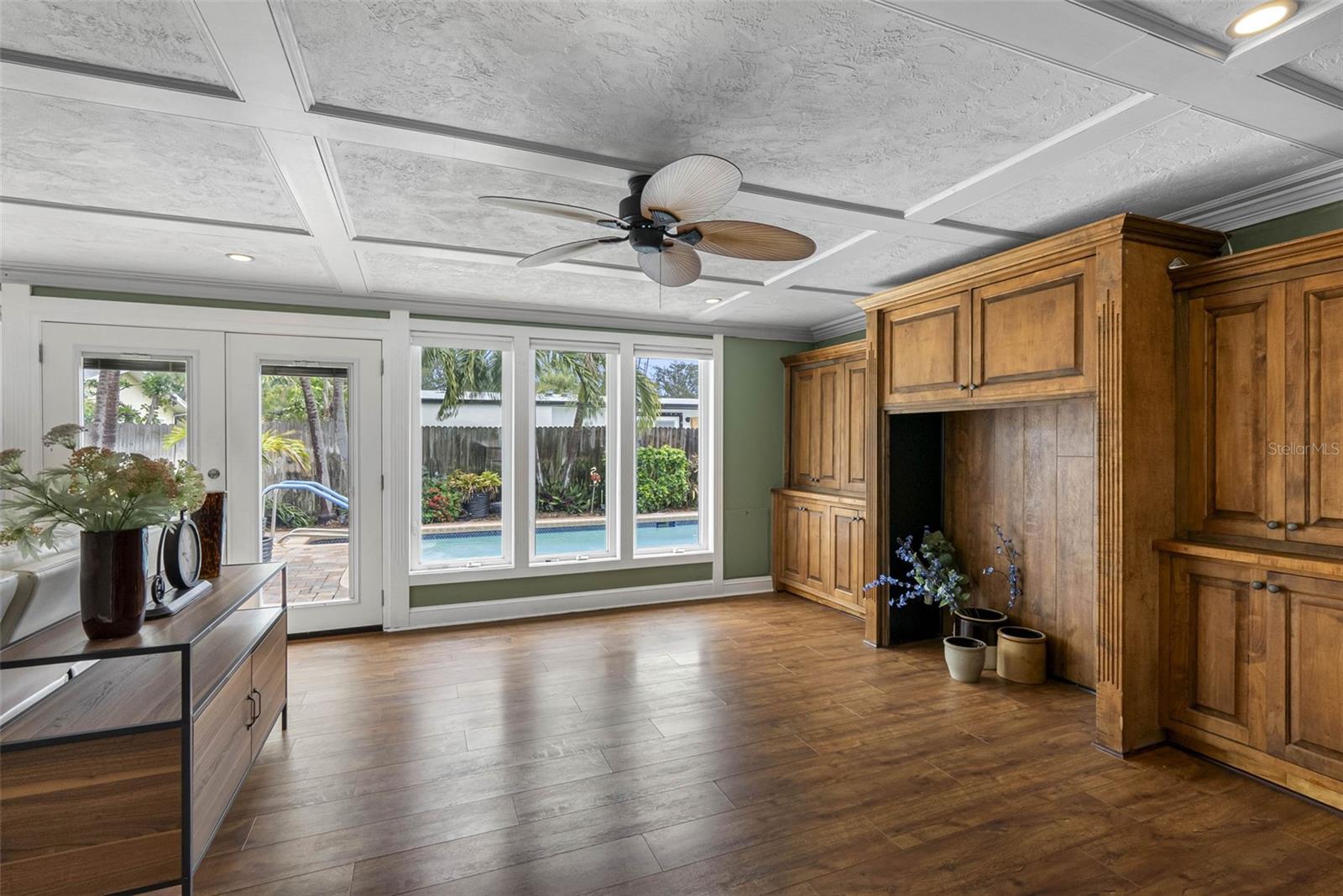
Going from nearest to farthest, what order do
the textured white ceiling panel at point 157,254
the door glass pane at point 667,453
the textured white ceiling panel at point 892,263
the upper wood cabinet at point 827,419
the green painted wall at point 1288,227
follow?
the green painted wall at point 1288,227
the textured white ceiling panel at point 157,254
the textured white ceiling panel at point 892,263
the upper wood cabinet at point 827,419
the door glass pane at point 667,453

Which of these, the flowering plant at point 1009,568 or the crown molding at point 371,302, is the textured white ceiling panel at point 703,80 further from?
the crown molding at point 371,302

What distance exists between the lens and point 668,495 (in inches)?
224

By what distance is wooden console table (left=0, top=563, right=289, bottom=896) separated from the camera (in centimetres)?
159

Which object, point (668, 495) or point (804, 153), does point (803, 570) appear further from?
point (804, 153)

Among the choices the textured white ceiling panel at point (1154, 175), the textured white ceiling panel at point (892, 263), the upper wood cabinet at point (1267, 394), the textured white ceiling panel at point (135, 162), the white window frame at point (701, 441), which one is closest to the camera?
the textured white ceiling panel at point (135, 162)

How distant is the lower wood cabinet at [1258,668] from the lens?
7.55 ft

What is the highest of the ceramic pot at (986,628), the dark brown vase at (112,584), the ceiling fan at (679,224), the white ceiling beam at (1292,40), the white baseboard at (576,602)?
the white ceiling beam at (1292,40)

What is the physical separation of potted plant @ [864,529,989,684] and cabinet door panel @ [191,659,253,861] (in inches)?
139

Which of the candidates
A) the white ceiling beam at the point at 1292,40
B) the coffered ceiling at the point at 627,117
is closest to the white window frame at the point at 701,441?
the coffered ceiling at the point at 627,117

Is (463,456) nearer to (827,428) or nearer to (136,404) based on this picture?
(136,404)

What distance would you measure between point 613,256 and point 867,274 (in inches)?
66.2

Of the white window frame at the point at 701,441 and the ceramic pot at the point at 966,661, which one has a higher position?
the white window frame at the point at 701,441

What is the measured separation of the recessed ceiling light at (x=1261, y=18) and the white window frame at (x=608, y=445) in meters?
4.16

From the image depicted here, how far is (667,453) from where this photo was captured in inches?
223
